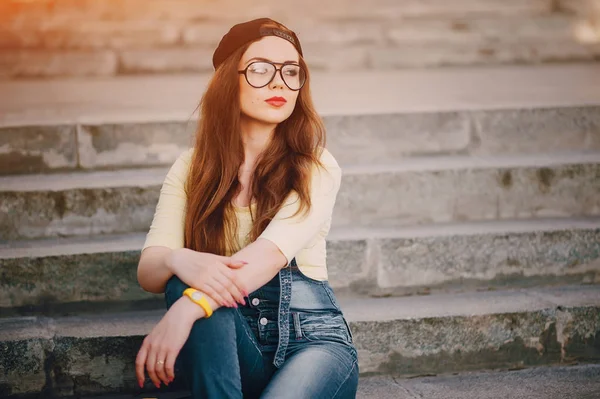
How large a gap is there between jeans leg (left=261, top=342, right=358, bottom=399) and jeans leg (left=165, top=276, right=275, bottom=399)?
0.32 feet

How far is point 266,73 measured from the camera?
7.95 ft

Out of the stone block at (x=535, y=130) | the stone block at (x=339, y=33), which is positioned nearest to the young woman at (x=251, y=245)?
the stone block at (x=535, y=130)

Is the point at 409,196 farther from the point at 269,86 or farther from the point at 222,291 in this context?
the point at 222,291

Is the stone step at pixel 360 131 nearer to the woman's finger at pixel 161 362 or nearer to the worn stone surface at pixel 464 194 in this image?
the worn stone surface at pixel 464 194

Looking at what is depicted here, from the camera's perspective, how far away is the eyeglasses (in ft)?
7.93

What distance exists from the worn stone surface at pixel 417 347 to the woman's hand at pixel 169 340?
710 millimetres

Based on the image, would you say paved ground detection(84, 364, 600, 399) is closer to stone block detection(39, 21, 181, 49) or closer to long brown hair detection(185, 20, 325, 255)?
long brown hair detection(185, 20, 325, 255)

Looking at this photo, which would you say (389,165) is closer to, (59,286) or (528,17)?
(59,286)

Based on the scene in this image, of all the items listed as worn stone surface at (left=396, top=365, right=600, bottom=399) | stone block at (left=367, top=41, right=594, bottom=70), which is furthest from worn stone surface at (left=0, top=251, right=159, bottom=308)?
stone block at (left=367, top=41, right=594, bottom=70)

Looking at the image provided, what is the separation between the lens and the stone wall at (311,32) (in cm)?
528

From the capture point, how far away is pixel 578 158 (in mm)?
3535

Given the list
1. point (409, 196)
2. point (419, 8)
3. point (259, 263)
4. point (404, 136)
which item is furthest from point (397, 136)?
point (419, 8)

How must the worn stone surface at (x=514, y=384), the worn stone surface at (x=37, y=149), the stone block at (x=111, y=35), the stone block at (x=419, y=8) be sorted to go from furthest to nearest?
1. the stone block at (x=419, y=8)
2. the stone block at (x=111, y=35)
3. the worn stone surface at (x=37, y=149)
4. the worn stone surface at (x=514, y=384)

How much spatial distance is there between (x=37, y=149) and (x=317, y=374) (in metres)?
2.15
